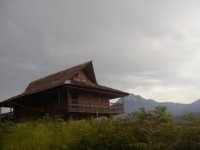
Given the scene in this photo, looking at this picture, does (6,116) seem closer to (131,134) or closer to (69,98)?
(69,98)

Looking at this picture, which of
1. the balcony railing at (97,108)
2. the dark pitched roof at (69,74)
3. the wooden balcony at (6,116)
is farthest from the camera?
the wooden balcony at (6,116)

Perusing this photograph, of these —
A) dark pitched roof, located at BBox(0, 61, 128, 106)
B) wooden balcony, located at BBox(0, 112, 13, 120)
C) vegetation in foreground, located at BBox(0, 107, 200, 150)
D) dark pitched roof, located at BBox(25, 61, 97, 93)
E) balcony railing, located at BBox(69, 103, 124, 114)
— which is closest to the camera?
vegetation in foreground, located at BBox(0, 107, 200, 150)

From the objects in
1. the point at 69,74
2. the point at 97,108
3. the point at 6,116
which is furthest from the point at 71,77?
the point at 6,116

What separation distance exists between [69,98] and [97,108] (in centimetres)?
373

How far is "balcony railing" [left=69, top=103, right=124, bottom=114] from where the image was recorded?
25.7 meters

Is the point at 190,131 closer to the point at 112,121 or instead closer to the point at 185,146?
the point at 185,146

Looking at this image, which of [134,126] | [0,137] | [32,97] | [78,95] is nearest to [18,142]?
[0,137]

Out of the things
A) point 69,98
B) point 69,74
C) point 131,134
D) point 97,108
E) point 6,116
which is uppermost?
point 69,74

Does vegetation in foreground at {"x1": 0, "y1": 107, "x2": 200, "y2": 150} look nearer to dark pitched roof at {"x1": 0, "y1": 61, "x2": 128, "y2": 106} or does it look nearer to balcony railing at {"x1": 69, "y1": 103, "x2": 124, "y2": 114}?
balcony railing at {"x1": 69, "y1": 103, "x2": 124, "y2": 114}

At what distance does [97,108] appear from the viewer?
2864 centimetres

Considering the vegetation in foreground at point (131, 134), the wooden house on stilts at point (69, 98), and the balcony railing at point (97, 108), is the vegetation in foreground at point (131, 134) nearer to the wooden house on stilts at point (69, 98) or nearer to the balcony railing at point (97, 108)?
the wooden house on stilts at point (69, 98)

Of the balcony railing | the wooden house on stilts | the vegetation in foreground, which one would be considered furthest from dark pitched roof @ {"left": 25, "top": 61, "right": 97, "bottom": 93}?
the vegetation in foreground

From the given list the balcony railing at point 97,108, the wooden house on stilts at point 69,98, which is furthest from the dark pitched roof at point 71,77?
the balcony railing at point 97,108

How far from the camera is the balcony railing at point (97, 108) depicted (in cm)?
2569
